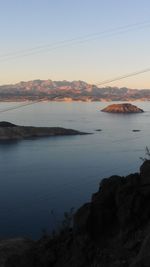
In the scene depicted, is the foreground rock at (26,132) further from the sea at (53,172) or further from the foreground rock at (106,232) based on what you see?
the foreground rock at (106,232)

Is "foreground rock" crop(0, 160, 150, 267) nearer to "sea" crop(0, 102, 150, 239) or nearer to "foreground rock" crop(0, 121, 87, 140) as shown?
"sea" crop(0, 102, 150, 239)

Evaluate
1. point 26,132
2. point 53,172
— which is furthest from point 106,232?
point 26,132

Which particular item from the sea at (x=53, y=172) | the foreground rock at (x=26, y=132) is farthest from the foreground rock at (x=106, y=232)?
the foreground rock at (x=26, y=132)

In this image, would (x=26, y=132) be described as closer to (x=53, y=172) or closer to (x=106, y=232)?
(x=53, y=172)

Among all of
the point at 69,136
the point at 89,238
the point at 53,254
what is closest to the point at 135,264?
the point at 89,238

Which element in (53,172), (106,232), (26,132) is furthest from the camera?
(26,132)

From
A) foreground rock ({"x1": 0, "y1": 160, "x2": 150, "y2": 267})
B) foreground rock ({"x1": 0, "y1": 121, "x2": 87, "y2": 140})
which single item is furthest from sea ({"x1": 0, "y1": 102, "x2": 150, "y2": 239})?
foreground rock ({"x1": 0, "y1": 160, "x2": 150, "y2": 267})
